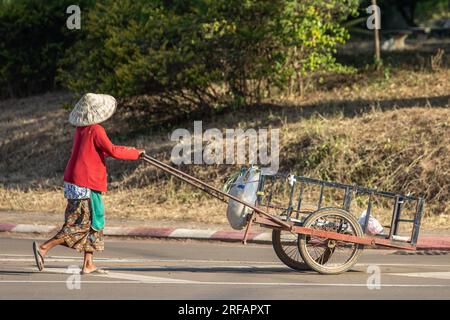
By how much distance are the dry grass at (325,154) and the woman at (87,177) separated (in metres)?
5.04

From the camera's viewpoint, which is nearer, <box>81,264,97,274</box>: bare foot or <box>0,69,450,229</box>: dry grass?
<box>81,264,97,274</box>: bare foot

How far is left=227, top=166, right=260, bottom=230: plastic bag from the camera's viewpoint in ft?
34.8

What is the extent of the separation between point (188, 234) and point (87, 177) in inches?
165

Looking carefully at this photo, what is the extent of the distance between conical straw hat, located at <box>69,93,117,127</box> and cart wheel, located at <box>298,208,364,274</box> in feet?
7.35

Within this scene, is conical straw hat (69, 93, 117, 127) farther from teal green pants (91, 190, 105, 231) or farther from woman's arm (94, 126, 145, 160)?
teal green pants (91, 190, 105, 231)

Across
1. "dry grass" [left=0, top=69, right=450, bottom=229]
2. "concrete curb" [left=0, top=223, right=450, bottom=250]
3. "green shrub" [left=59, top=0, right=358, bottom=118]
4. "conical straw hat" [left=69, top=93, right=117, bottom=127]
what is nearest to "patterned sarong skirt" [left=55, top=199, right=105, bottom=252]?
"conical straw hat" [left=69, top=93, right=117, bottom=127]

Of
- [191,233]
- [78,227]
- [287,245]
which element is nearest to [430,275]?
[287,245]

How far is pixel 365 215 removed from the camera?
36.2 feet

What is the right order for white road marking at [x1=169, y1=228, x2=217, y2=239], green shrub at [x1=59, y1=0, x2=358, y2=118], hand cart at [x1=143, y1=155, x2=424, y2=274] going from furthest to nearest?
green shrub at [x1=59, y1=0, x2=358, y2=118] < white road marking at [x1=169, y1=228, x2=217, y2=239] < hand cart at [x1=143, y1=155, x2=424, y2=274]

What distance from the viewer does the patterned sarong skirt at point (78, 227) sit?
1048cm

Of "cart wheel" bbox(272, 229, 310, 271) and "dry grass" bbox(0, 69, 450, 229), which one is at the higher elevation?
"dry grass" bbox(0, 69, 450, 229)

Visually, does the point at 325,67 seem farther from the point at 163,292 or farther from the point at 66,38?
the point at 163,292
